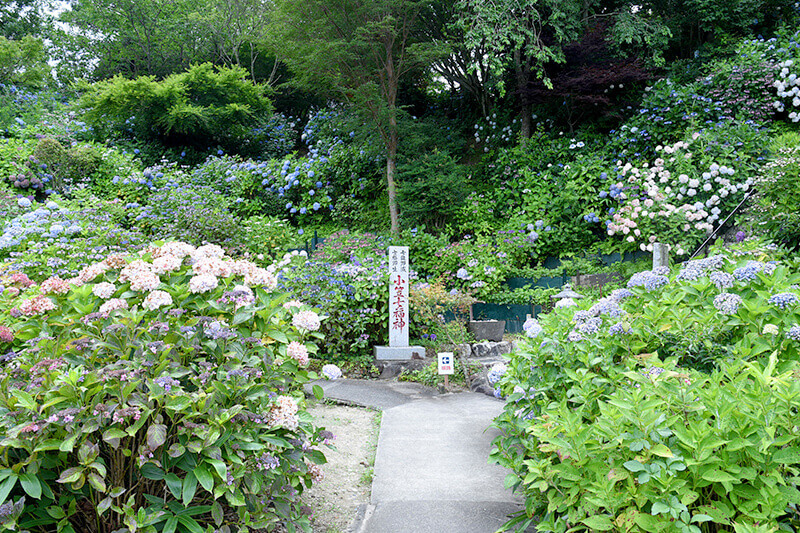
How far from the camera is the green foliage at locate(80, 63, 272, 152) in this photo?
1296 cm

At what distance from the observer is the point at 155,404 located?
221cm

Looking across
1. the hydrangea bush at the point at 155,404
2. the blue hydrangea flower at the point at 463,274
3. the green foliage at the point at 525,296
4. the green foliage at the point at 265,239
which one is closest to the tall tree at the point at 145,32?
the green foliage at the point at 265,239

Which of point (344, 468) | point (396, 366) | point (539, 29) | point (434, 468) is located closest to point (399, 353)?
point (396, 366)

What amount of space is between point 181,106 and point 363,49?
5.55 metres

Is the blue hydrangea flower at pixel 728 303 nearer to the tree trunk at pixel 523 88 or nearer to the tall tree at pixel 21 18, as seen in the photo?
the tree trunk at pixel 523 88

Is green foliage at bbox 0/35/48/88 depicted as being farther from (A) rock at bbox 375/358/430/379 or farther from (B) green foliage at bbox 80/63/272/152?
(A) rock at bbox 375/358/430/379

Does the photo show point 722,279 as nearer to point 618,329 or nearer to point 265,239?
point 618,329

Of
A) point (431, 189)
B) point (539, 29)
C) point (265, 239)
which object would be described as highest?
point (539, 29)

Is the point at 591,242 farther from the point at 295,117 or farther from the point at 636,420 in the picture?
the point at 295,117

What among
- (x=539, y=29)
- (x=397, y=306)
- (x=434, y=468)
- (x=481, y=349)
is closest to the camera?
(x=434, y=468)

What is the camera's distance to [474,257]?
341 inches

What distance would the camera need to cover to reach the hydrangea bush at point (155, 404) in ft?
6.58

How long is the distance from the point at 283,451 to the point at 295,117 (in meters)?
17.1

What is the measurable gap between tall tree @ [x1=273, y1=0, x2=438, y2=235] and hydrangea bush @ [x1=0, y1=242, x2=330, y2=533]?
7392 millimetres
